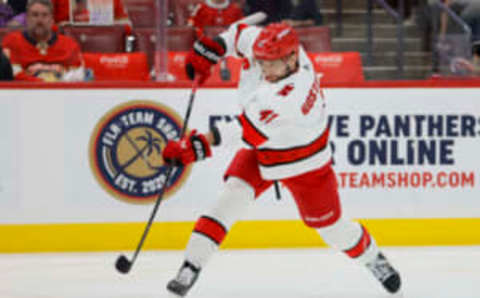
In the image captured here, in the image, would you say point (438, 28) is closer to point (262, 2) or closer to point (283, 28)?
point (262, 2)

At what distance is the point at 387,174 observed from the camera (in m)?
4.83

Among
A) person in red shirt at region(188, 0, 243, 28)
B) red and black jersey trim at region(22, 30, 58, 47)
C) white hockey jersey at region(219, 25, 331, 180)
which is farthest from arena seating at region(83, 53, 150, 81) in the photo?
white hockey jersey at region(219, 25, 331, 180)

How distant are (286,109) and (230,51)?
23.6 inches

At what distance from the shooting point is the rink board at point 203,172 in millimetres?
4656

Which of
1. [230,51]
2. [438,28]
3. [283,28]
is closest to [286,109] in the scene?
[283,28]

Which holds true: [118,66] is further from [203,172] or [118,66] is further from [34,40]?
[203,172]

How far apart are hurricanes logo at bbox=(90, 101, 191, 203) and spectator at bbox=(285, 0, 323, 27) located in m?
1.32

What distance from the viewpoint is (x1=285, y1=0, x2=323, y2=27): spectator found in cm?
570

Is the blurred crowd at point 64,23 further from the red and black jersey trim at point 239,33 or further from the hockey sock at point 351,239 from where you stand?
the hockey sock at point 351,239

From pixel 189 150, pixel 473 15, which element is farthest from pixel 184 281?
pixel 473 15

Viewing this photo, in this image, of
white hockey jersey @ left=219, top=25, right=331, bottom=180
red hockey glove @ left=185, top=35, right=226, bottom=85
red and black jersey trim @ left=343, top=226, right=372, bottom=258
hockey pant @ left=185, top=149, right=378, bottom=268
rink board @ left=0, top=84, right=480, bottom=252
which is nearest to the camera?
white hockey jersey @ left=219, top=25, right=331, bottom=180

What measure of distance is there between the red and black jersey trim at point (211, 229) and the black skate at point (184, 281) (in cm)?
13

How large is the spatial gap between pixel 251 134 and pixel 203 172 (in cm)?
130

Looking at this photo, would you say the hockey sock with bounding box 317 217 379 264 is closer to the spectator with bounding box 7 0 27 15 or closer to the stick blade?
the stick blade
